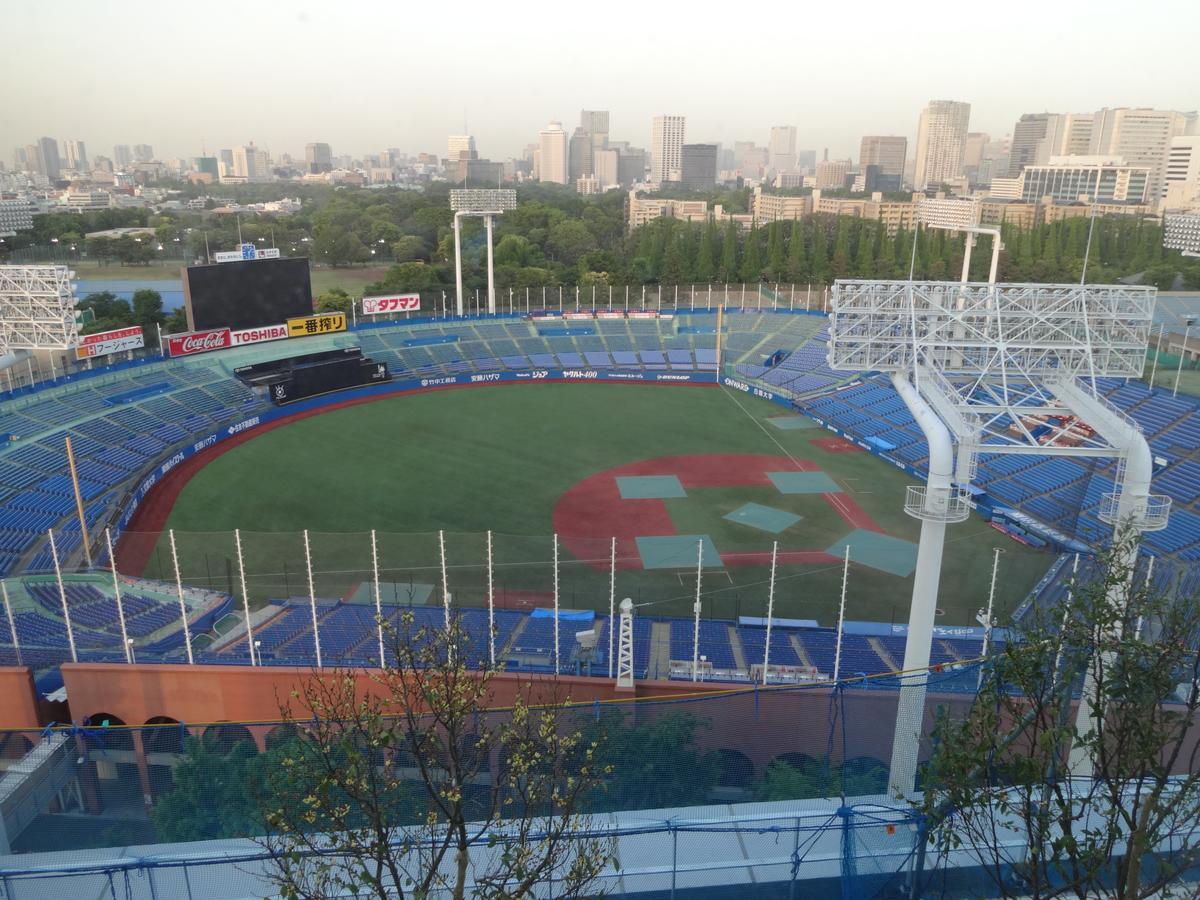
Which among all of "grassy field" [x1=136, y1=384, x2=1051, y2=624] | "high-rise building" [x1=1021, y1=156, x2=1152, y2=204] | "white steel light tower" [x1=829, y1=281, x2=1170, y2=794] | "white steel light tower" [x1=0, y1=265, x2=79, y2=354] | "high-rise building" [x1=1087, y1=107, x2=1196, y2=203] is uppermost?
"high-rise building" [x1=1087, y1=107, x2=1196, y2=203]

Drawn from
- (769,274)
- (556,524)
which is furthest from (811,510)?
(769,274)

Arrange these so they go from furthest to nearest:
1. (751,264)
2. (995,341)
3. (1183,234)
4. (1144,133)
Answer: (1144,133)
(751,264)
(1183,234)
(995,341)

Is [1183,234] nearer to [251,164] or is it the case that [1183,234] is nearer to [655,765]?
[655,765]

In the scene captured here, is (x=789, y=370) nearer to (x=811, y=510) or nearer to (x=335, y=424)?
(x=811, y=510)

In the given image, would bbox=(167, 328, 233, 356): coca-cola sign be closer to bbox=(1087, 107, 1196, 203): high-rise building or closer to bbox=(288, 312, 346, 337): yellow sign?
bbox=(288, 312, 346, 337): yellow sign

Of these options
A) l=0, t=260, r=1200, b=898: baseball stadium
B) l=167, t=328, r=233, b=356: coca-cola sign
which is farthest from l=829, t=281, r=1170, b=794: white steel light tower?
l=167, t=328, r=233, b=356: coca-cola sign

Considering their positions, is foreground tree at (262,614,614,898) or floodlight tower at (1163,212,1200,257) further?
floodlight tower at (1163,212,1200,257)

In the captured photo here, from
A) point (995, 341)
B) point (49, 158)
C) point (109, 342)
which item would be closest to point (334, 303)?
point (109, 342)
